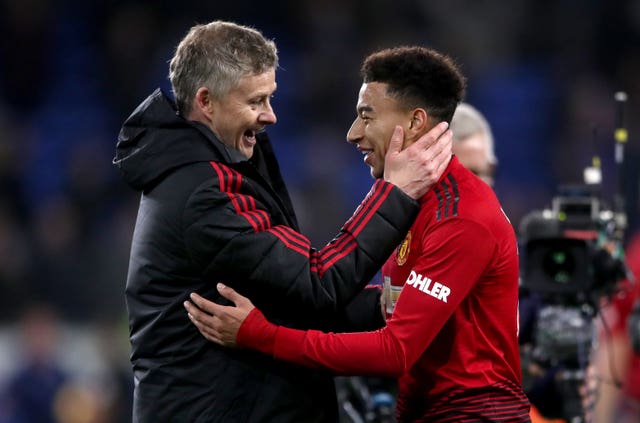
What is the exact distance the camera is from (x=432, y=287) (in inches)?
95.6

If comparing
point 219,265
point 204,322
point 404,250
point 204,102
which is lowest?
point 204,322

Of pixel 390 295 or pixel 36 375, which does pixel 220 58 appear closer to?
pixel 390 295

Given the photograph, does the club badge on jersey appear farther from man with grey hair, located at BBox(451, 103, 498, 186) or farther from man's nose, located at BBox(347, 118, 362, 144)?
man with grey hair, located at BBox(451, 103, 498, 186)

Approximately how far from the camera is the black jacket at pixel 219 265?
252cm

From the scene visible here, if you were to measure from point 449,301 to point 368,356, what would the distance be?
230 millimetres

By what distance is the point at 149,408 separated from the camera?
2.65 metres

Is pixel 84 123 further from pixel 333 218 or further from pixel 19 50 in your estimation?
pixel 333 218

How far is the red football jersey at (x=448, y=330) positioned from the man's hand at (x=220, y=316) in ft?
0.08

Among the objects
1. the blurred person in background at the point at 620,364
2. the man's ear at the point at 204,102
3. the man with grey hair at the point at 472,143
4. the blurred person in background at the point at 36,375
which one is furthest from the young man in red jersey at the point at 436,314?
the blurred person in background at the point at 36,375

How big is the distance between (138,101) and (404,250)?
4.68 m

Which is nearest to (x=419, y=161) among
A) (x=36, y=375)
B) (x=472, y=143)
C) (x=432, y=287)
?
(x=432, y=287)

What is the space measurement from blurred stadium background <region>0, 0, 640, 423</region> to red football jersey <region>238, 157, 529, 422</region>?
12.2 ft

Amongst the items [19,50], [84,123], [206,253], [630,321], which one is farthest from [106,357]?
[206,253]

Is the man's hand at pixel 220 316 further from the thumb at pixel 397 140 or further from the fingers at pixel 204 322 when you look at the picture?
the thumb at pixel 397 140
